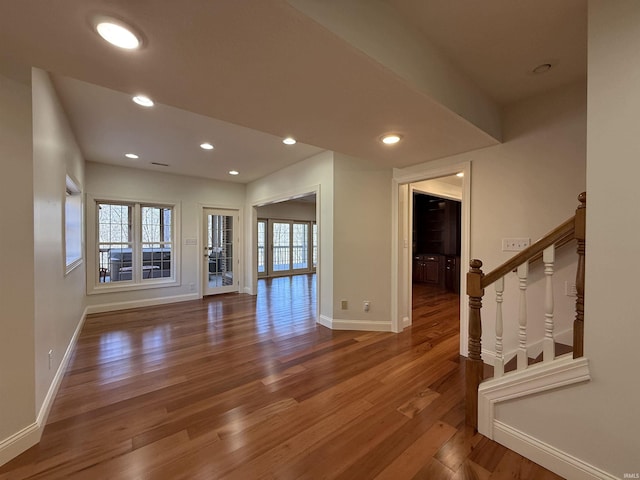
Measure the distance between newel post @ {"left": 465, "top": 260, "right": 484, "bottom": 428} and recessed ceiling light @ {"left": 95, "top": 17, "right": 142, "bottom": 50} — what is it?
222cm

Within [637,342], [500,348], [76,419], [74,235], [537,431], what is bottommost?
[76,419]

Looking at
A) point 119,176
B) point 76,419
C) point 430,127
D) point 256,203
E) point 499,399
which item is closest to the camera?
point 499,399

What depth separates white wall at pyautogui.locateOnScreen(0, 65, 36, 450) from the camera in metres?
1.51

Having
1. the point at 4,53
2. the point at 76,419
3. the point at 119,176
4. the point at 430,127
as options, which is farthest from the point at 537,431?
the point at 119,176

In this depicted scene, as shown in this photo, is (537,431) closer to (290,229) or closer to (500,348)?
(500,348)

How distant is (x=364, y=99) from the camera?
1.76 m

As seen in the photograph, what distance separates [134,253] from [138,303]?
0.92 m

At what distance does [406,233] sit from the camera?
12.5ft

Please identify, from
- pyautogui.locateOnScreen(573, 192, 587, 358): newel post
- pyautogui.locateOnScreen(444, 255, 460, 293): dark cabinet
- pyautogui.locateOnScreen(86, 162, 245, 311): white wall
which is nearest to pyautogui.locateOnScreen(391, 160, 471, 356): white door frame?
pyautogui.locateOnScreen(573, 192, 587, 358): newel post

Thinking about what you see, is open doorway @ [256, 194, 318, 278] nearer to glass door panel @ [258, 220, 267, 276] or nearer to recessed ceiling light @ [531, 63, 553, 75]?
glass door panel @ [258, 220, 267, 276]

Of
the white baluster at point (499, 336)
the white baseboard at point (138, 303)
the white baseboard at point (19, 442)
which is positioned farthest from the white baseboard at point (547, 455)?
the white baseboard at point (138, 303)

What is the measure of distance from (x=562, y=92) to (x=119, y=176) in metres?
6.12

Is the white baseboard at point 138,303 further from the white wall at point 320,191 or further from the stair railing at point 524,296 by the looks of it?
the stair railing at point 524,296

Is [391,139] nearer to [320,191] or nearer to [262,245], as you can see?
[320,191]
